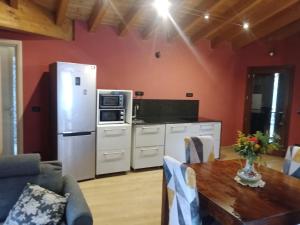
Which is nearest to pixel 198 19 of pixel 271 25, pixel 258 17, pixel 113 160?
pixel 258 17

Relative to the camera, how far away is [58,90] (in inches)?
141

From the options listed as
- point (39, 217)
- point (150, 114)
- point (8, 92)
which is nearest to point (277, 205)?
point (39, 217)

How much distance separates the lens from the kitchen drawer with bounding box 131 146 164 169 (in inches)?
172

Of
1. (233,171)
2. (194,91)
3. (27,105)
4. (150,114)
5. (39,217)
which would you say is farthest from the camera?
(194,91)

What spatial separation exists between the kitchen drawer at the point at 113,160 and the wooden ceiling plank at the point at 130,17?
207 centimetres

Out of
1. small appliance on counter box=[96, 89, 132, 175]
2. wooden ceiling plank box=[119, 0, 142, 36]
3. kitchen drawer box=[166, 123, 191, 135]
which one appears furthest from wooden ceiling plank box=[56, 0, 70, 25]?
kitchen drawer box=[166, 123, 191, 135]

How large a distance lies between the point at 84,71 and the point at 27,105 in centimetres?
120

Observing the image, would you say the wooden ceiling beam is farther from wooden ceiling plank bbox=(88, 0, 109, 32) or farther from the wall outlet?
the wall outlet

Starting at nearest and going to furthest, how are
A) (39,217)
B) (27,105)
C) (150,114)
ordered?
(39,217) → (27,105) → (150,114)

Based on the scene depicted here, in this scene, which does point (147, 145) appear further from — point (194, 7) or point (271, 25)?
point (271, 25)

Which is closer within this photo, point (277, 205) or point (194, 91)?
point (277, 205)

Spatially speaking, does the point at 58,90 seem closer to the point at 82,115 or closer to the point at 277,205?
the point at 82,115

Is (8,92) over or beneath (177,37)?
beneath

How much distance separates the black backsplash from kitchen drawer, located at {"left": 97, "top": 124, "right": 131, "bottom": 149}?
2.74 feet
